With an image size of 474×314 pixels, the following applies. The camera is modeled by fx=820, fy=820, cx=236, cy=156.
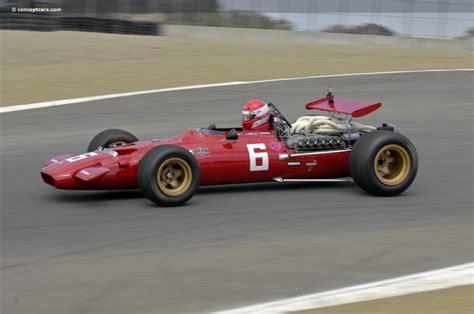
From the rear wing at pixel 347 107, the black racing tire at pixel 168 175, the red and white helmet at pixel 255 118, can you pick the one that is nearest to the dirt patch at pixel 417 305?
the black racing tire at pixel 168 175

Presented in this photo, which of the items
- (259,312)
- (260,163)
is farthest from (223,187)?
(259,312)

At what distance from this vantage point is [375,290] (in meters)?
5.82

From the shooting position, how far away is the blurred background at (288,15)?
34.8 meters

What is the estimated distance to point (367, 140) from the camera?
29.1 ft

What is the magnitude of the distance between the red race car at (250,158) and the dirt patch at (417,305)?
3.08 meters

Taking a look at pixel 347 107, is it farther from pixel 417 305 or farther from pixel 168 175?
pixel 417 305

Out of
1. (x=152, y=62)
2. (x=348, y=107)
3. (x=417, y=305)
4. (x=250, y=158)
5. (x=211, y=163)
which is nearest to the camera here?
(x=417, y=305)

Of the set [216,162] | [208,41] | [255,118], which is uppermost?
[208,41]

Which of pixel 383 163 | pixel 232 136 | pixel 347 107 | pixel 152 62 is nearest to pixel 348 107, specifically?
pixel 347 107

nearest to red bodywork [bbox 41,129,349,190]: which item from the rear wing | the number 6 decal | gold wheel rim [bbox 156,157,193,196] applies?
the number 6 decal

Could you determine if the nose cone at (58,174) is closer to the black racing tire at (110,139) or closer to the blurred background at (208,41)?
the black racing tire at (110,139)

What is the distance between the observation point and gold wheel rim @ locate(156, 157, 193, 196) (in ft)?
26.8

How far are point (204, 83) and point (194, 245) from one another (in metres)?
11.7

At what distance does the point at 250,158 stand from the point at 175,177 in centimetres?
92
